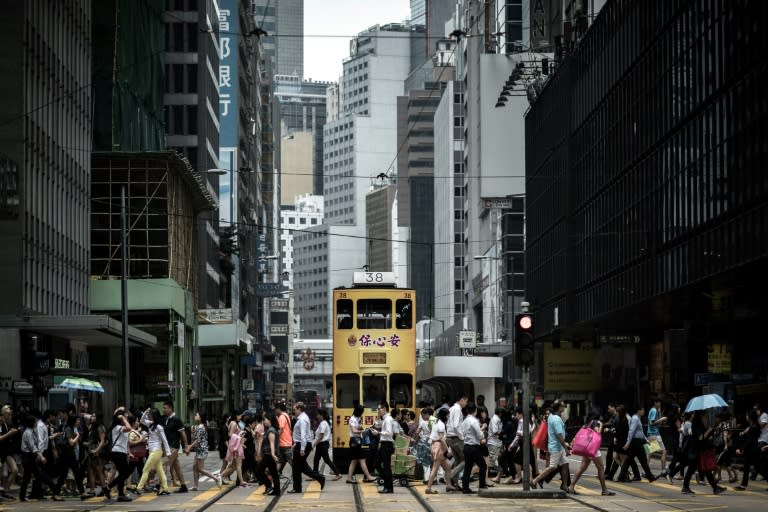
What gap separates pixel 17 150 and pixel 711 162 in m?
20.3

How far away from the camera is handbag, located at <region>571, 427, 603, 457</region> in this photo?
25922 mm

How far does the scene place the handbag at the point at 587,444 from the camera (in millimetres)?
25922

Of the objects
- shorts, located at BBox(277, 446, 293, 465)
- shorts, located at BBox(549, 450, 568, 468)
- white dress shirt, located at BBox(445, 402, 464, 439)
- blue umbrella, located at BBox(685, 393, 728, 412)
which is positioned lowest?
shorts, located at BBox(277, 446, 293, 465)

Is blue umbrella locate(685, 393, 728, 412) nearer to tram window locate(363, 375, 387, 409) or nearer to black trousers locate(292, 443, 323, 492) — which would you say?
black trousers locate(292, 443, 323, 492)

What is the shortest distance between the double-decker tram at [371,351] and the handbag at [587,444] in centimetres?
984

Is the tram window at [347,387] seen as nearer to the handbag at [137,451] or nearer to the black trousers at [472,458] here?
the handbag at [137,451]

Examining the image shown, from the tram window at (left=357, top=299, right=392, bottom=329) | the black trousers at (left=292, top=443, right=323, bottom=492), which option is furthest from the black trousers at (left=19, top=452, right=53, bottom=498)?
the tram window at (left=357, top=299, right=392, bottom=329)

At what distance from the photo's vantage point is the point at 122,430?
25938 mm

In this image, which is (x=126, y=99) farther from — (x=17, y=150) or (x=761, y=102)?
(x=761, y=102)

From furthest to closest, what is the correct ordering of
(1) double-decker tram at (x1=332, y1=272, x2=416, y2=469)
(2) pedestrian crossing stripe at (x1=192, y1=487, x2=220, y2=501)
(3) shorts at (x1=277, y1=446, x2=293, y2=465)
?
(1) double-decker tram at (x1=332, y1=272, x2=416, y2=469), (3) shorts at (x1=277, y1=446, x2=293, y2=465), (2) pedestrian crossing stripe at (x1=192, y1=487, x2=220, y2=501)

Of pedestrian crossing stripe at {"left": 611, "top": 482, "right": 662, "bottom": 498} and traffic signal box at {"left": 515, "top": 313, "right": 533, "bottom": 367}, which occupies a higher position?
traffic signal box at {"left": 515, "top": 313, "right": 533, "bottom": 367}

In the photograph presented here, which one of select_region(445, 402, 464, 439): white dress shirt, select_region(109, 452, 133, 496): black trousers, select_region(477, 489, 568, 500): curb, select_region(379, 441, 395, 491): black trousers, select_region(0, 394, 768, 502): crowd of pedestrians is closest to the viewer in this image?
select_region(477, 489, 568, 500): curb

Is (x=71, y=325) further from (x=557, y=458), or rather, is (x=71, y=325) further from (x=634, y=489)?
(x=557, y=458)

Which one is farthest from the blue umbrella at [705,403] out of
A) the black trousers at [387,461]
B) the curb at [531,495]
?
the black trousers at [387,461]
